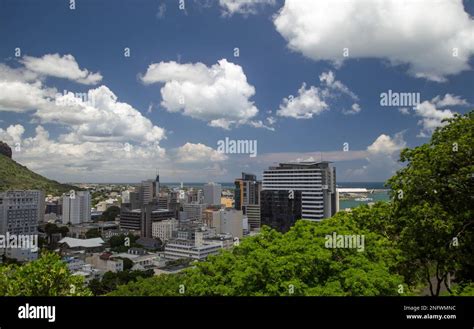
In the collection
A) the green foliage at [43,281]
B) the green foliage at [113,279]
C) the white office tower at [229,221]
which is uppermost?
the white office tower at [229,221]

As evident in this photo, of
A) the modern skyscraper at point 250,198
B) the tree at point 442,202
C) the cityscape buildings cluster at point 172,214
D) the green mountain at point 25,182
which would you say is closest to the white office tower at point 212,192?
the cityscape buildings cluster at point 172,214

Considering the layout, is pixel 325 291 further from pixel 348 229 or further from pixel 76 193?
pixel 76 193

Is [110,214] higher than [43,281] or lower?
higher

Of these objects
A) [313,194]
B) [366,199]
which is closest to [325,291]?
[366,199]

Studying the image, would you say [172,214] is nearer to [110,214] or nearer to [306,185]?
[110,214]

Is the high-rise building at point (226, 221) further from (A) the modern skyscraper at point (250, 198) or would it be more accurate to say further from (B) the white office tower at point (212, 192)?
(B) the white office tower at point (212, 192)

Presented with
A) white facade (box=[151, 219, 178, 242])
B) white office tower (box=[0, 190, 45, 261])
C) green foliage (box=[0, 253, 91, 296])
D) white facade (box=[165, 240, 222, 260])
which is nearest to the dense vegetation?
green foliage (box=[0, 253, 91, 296])

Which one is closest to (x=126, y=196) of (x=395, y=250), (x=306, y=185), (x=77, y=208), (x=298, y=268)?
(x=77, y=208)
